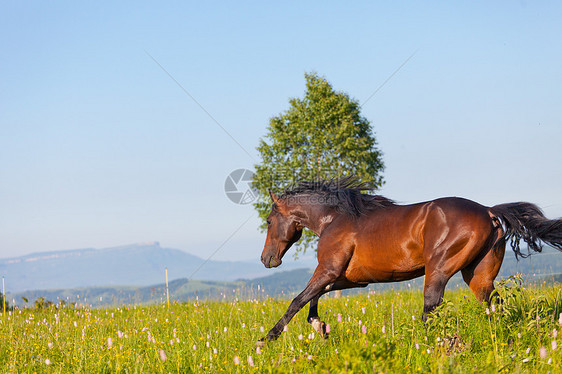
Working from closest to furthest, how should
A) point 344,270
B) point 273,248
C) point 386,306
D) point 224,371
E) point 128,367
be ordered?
point 224,371 → point 128,367 → point 344,270 → point 273,248 → point 386,306

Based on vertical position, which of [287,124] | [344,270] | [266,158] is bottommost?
[344,270]

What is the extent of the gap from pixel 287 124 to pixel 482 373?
19.0 m

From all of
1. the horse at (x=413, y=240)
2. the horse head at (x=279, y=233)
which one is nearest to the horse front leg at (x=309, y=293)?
the horse at (x=413, y=240)

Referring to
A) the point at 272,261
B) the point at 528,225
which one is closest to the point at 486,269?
the point at 528,225

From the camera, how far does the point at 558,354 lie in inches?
199

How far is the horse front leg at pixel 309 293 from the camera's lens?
6949 mm

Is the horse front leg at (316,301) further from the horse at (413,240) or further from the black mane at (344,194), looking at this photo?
the black mane at (344,194)

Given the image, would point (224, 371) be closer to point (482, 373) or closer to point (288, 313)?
point (288, 313)

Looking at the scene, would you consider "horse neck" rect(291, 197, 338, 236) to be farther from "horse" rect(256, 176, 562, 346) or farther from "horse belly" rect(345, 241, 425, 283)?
"horse belly" rect(345, 241, 425, 283)

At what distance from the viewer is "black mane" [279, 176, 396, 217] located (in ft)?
24.9

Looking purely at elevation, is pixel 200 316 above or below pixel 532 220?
below

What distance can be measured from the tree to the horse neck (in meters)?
11.9

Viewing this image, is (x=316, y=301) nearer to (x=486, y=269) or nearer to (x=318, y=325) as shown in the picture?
(x=318, y=325)

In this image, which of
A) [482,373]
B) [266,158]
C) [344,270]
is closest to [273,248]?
[344,270]
